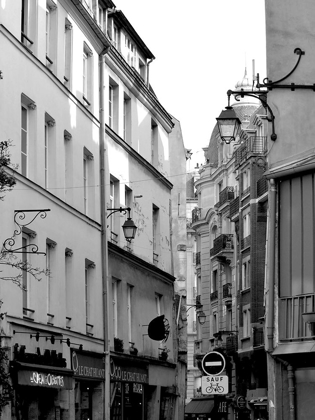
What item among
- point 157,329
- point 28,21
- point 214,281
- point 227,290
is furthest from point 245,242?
point 28,21

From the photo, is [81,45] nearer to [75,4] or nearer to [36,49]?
[75,4]

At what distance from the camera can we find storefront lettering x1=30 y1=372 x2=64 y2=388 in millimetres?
23312

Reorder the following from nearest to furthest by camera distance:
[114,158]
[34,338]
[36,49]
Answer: [34,338] → [36,49] → [114,158]

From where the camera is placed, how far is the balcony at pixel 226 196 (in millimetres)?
71375

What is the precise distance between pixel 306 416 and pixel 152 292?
2011 centimetres

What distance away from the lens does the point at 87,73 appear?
31.3m

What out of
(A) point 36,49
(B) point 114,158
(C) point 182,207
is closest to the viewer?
(A) point 36,49

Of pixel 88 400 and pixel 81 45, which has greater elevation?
pixel 81 45

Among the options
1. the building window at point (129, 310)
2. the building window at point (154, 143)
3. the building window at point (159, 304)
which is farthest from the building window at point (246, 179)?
the building window at point (129, 310)

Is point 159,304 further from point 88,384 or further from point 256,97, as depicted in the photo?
point 256,97

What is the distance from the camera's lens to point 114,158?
3322 centimetres

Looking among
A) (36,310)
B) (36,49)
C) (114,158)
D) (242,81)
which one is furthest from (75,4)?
(242,81)

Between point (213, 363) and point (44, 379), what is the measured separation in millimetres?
7886

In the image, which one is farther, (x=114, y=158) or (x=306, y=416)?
(x=114, y=158)
